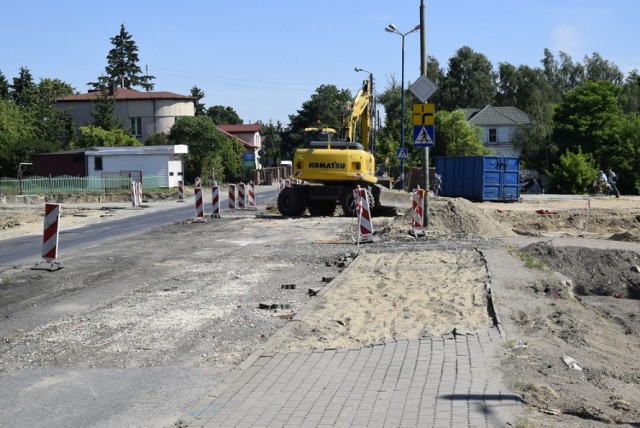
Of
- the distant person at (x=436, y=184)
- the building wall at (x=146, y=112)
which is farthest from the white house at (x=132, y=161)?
the building wall at (x=146, y=112)

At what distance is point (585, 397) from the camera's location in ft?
22.1

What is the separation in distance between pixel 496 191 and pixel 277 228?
73.2 feet

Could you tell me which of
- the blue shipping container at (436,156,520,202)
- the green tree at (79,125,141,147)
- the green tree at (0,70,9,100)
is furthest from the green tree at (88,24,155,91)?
the blue shipping container at (436,156,520,202)

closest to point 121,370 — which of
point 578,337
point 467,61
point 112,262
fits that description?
point 578,337

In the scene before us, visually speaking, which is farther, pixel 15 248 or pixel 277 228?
pixel 277 228

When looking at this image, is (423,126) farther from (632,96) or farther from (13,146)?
(632,96)

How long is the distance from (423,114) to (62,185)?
115 feet

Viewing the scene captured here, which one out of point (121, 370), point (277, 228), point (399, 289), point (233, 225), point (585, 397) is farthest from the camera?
point (233, 225)

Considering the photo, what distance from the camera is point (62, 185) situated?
50.7 meters

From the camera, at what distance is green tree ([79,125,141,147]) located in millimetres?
71438

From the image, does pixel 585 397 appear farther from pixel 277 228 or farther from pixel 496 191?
pixel 496 191

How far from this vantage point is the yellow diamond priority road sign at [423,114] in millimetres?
20641

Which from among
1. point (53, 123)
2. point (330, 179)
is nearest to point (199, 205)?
point (330, 179)

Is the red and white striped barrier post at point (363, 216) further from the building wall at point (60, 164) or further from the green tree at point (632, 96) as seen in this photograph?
the green tree at point (632, 96)
